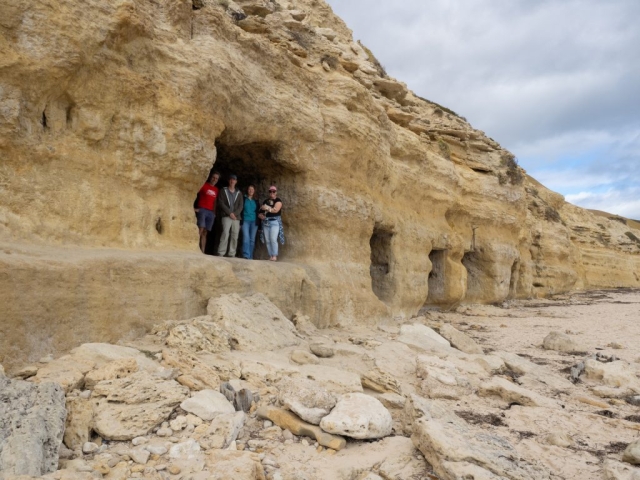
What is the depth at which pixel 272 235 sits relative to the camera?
8281 millimetres

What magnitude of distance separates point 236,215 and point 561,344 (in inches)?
242

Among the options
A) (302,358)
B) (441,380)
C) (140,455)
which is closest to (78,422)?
(140,455)


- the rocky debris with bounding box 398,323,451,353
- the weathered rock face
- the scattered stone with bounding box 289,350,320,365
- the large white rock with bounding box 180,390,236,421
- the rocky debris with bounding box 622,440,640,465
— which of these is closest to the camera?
the rocky debris with bounding box 622,440,640,465

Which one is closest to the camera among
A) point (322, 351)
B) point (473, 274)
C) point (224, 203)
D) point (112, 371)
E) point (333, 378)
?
point (112, 371)

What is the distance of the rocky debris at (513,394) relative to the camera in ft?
16.1

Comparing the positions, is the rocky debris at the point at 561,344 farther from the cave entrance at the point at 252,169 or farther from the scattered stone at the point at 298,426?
the scattered stone at the point at 298,426

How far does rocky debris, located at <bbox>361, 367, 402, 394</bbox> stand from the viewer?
15.6 feet

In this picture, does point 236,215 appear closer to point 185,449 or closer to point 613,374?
point 185,449

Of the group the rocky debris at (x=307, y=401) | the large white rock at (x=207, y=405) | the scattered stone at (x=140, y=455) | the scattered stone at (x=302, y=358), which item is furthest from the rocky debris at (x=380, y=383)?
the scattered stone at (x=140, y=455)

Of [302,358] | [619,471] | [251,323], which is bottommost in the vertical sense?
[619,471]

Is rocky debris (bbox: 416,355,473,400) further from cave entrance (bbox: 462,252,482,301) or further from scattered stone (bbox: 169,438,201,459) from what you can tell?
cave entrance (bbox: 462,252,482,301)

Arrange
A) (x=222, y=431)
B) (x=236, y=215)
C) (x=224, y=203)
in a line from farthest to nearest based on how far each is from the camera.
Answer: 1. (x=236, y=215)
2. (x=224, y=203)
3. (x=222, y=431)

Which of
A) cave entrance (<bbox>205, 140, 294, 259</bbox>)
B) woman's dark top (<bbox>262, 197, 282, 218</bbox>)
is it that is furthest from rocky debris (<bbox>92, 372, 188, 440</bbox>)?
cave entrance (<bbox>205, 140, 294, 259</bbox>)

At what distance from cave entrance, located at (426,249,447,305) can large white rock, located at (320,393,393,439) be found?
34.4ft
